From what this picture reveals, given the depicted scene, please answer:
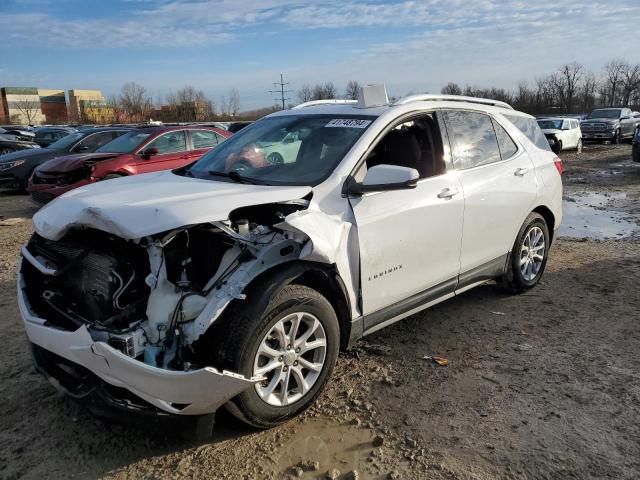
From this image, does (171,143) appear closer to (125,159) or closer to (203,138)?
(203,138)

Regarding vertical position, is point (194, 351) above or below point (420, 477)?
above

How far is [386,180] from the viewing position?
10.7ft

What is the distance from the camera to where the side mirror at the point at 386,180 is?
3.26 m

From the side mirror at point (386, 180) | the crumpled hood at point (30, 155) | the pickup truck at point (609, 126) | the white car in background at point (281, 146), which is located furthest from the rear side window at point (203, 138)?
the pickup truck at point (609, 126)

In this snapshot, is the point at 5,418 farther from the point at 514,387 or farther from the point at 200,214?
the point at 514,387

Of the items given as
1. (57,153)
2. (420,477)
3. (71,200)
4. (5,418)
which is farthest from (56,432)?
(57,153)

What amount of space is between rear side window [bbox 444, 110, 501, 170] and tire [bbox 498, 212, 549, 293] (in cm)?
80

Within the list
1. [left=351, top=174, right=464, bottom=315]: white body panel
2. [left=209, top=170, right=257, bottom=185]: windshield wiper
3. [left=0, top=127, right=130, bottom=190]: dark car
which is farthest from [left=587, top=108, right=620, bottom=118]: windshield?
[left=209, top=170, right=257, bottom=185]: windshield wiper

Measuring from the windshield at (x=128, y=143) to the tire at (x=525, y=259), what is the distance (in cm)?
770

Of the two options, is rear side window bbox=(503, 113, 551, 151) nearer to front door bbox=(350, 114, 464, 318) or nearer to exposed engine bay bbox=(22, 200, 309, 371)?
front door bbox=(350, 114, 464, 318)

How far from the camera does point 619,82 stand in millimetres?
74250

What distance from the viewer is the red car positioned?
9547mm

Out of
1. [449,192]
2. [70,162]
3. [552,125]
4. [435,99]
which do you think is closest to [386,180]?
[449,192]

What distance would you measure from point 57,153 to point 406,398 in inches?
463
